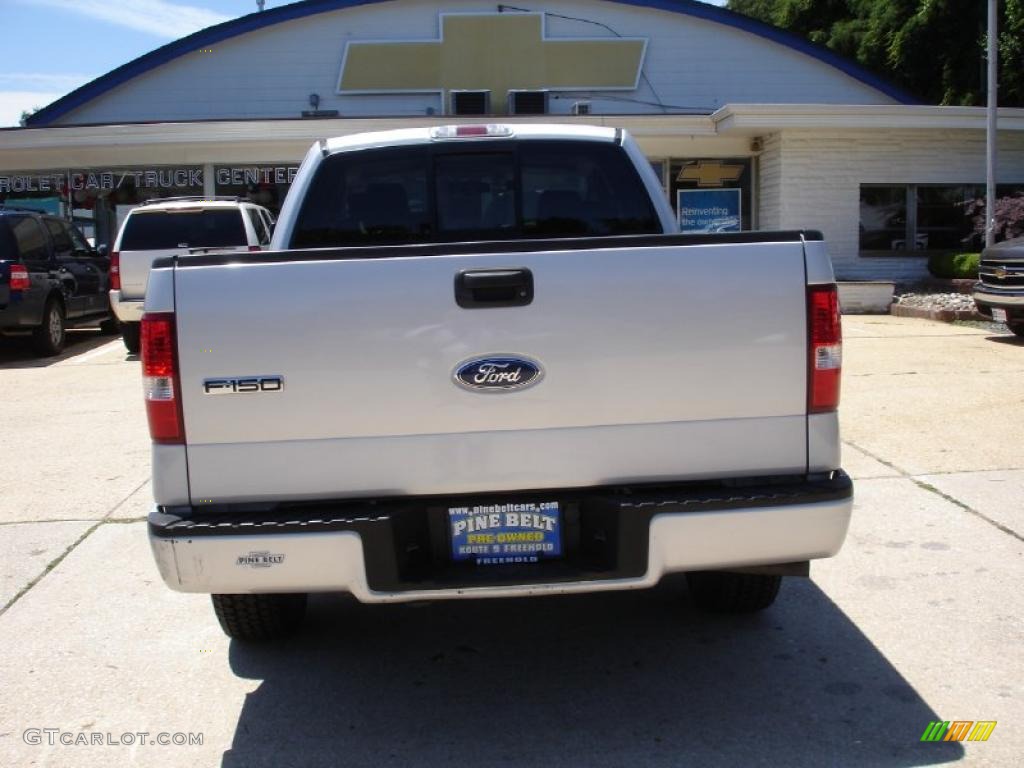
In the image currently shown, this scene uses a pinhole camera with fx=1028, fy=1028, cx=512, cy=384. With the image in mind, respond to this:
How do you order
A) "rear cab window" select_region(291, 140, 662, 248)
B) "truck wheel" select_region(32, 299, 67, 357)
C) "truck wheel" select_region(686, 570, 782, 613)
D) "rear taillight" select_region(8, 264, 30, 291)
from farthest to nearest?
"truck wheel" select_region(32, 299, 67, 357), "rear taillight" select_region(8, 264, 30, 291), "rear cab window" select_region(291, 140, 662, 248), "truck wheel" select_region(686, 570, 782, 613)

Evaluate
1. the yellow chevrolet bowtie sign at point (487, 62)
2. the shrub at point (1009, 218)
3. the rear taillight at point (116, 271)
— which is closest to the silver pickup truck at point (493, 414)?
the rear taillight at point (116, 271)

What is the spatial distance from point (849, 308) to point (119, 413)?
12098 millimetres

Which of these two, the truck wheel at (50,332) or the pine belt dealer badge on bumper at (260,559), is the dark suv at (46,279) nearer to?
the truck wheel at (50,332)

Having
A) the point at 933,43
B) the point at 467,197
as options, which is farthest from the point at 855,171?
the point at 467,197

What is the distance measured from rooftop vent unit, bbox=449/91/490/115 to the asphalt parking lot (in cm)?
1767

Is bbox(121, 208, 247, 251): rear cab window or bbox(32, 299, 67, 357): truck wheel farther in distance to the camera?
bbox(32, 299, 67, 357): truck wheel

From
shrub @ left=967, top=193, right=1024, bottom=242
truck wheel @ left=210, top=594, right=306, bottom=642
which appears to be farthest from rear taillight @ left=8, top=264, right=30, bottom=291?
shrub @ left=967, top=193, right=1024, bottom=242

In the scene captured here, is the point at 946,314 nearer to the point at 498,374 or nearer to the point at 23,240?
the point at 23,240

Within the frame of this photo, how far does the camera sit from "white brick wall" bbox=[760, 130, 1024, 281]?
19.7 m

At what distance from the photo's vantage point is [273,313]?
3.19 m

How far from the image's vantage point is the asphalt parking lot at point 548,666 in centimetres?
342

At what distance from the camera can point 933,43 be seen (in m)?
26.3
